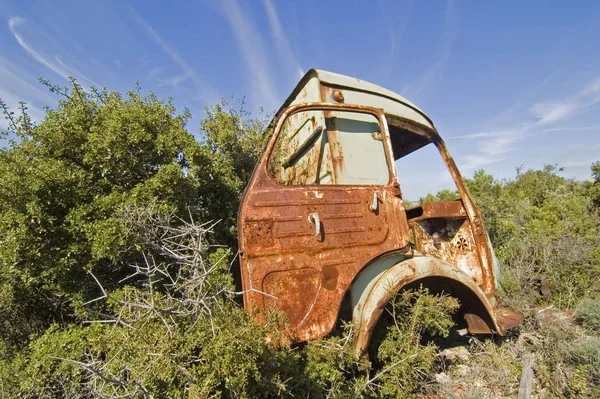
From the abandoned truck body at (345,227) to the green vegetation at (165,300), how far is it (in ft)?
0.70

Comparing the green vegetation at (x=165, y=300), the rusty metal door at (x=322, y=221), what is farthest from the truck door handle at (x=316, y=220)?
the green vegetation at (x=165, y=300)

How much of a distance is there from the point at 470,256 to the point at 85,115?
425 centimetres

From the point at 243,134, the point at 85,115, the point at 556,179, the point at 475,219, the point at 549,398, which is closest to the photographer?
the point at 549,398

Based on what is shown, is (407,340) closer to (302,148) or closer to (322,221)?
(322,221)

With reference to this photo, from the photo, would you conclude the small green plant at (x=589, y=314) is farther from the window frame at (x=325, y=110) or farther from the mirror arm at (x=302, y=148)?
the mirror arm at (x=302, y=148)

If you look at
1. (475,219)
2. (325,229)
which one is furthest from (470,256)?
(325,229)

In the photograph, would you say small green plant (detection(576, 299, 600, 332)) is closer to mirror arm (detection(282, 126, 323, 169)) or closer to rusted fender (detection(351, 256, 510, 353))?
rusted fender (detection(351, 256, 510, 353))

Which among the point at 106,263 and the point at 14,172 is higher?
the point at 14,172

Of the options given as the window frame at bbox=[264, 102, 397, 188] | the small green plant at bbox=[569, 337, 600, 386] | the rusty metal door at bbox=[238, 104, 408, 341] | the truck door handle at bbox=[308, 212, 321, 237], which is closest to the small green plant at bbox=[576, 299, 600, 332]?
the small green plant at bbox=[569, 337, 600, 386]

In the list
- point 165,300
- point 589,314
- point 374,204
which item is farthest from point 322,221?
point 589,314

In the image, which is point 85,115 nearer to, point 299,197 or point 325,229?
point 299,197

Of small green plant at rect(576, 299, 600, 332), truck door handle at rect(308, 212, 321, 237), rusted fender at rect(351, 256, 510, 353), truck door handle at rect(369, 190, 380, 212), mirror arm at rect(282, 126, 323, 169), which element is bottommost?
small green plant at rect(576, 299, 600, 332)

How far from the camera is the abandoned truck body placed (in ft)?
6.73

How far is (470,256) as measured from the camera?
3.12 meters
